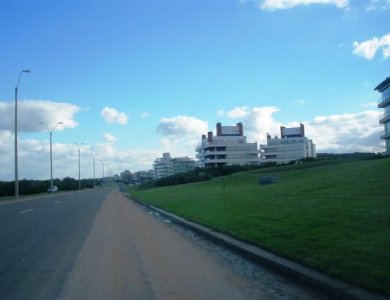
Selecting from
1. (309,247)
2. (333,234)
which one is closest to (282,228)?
(333,234)

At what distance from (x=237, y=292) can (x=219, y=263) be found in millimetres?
2794

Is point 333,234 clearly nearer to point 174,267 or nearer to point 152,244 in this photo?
point 174,267

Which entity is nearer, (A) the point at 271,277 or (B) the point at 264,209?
(A) the point at 271,277

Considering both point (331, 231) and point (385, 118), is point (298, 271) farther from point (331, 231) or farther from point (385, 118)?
point (385, 118)

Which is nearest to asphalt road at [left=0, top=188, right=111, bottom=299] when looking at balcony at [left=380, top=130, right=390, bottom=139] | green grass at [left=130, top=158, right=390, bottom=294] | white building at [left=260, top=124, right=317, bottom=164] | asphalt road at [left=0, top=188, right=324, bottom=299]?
asphalt road at [left=0, top=188, right=324, bottom=299]

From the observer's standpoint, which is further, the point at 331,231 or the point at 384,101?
the point at 384,101

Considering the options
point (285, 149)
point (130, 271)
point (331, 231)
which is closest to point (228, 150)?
point (285, 149)

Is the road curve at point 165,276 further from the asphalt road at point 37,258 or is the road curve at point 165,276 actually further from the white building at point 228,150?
the white building at point 228,150

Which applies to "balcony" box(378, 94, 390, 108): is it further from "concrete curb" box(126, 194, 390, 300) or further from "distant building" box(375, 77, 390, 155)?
"concrete curb" box(126, 194, 390, 300)

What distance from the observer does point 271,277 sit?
888cm

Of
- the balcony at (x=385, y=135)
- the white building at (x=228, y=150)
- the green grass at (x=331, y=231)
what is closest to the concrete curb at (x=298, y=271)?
the green grass at (x=331, y=231)

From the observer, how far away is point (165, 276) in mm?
9195

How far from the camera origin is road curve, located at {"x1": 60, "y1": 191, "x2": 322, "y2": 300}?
7.73 metres

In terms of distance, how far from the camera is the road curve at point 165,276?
7727 millimetres
